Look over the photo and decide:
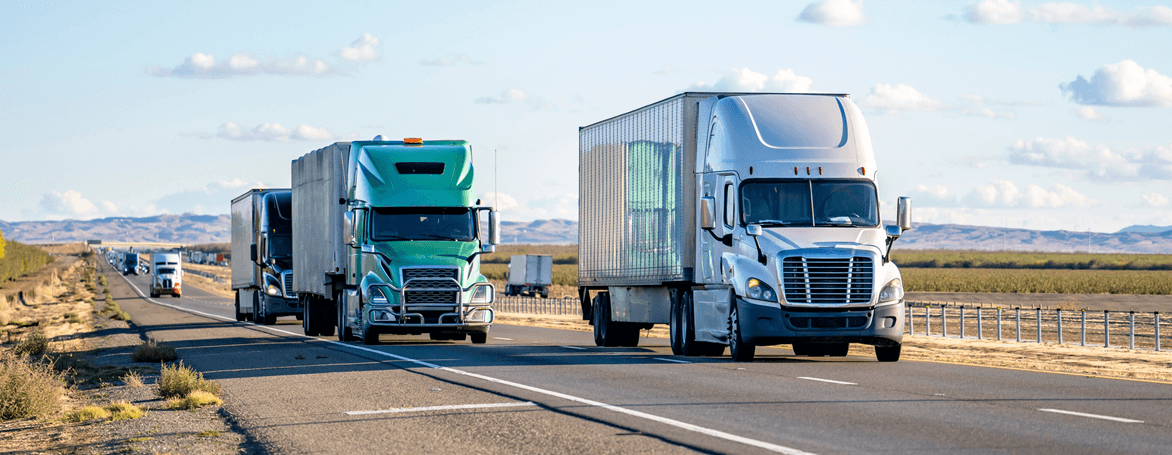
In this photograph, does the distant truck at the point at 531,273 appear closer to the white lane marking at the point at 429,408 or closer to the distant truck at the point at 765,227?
the distant truck at the point at 765,227

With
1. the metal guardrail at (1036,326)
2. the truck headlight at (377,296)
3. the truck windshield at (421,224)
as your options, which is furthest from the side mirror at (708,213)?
the metal guardrail at (1036,326)

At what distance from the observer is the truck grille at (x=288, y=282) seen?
3684 centimetres

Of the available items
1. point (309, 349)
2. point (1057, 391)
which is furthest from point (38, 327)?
point (1057, 391)

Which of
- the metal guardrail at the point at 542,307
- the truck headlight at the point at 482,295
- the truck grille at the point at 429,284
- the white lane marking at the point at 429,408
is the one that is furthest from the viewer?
the metal guardrail at the point at 542,307

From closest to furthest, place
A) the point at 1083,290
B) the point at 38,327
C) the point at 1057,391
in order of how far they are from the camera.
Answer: the point at 1057,391 < the point at 38,327 < the point at 1083,290

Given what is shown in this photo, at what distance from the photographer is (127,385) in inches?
714

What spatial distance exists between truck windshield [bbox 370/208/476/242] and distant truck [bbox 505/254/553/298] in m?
51.3

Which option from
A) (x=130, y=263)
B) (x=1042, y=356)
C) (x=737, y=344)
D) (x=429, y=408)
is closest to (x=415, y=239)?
(x=737, y=344)

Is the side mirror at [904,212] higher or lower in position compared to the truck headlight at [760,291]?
higher

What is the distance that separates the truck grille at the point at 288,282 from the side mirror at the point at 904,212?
21.6 metres

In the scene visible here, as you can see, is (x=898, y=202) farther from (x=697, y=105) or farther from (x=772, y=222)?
(x=697, y=105)

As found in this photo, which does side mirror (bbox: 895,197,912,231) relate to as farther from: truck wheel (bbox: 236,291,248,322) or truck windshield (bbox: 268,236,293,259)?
truck wheel (bbox: 236,291,248,322)

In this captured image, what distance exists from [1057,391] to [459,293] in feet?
41.8

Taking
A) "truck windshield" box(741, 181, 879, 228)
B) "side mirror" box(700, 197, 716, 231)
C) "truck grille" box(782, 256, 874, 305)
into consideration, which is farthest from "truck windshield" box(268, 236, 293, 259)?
"truck grille" box(782, 256, 874, 305)
